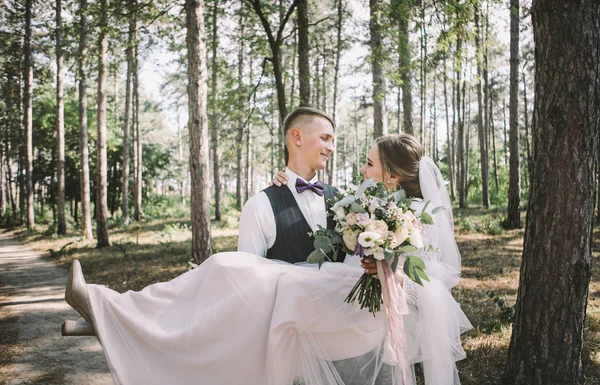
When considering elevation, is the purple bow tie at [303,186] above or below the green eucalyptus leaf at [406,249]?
above

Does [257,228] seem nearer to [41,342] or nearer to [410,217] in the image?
[410,217]

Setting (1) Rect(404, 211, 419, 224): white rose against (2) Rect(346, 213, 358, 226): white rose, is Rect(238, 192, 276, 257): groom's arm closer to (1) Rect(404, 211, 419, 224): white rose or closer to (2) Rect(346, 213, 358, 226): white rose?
(2) Rect(346, 213, 358, 226): white rose

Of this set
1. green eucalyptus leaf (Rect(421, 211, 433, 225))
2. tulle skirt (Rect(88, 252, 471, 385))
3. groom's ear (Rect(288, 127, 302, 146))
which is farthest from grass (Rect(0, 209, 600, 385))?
→ groom's ear (Rect(288, 127, 302, 146))

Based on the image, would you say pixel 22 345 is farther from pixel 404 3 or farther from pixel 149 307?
pixel 404 3

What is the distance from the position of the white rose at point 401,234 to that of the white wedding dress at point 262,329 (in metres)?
0.47

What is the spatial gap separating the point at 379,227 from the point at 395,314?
606mm

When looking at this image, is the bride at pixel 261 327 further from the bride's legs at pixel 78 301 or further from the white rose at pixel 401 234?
the white rose at pixel 401 234

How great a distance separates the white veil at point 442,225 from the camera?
9.51 feet

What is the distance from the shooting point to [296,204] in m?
3.13

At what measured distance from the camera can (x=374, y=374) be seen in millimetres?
2684

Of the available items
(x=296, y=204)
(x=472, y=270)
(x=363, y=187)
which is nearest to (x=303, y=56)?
(x=472, y=270)

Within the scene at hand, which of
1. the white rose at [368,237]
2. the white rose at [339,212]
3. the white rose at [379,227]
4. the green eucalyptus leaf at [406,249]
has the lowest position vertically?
the green eucalyptus leaf at [406,249]

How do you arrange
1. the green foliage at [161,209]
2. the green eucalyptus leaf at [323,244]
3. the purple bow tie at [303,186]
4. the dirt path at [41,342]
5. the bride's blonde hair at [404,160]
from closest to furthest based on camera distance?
1. the green eucalyptus leaf at [323,244]
2. the purple bow tie at [303,186]
3. the bride's blonde hair at [404,160]
4. the dirt path at [41,342]
5. the green foliage at [161,209]

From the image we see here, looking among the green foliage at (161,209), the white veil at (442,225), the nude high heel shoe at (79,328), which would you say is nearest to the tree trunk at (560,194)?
the white veil at (442,225)
